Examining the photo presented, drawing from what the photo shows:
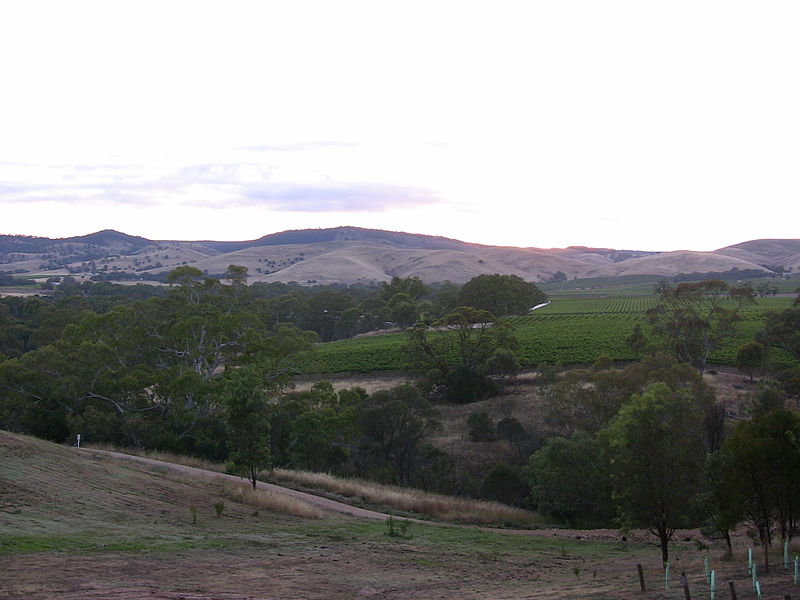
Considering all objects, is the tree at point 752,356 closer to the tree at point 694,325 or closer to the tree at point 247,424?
the tree at point 694,325

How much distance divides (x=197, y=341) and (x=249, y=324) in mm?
3709

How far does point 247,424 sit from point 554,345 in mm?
44475

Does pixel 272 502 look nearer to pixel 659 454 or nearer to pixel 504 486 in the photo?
pixel 659 454

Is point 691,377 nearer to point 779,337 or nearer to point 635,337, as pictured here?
point 635,337

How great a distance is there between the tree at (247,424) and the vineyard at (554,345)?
829 inches

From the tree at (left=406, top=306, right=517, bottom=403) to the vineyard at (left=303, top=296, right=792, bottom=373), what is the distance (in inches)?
86.3

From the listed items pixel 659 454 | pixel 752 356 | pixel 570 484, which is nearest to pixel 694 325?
pixel 752 356

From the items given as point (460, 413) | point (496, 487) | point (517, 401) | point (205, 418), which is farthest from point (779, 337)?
point (205, 418)

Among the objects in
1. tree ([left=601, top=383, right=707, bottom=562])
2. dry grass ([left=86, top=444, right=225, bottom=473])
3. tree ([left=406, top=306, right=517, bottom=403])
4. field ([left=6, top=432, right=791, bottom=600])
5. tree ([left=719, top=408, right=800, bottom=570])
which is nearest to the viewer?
field ([left=6, top=432, right=791, bottom=600])

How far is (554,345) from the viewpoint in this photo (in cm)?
6450

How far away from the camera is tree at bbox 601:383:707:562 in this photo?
14492 millimetres

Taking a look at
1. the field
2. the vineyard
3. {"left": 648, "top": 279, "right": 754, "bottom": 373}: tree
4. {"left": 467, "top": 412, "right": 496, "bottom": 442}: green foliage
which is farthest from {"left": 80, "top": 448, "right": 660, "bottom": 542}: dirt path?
{"left": 648, "top": 279, "right": 754, "bottom": 373}: tree

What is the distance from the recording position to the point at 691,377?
3412cm

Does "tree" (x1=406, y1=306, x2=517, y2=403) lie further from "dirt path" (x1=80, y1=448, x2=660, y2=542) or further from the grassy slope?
the grassy slope
